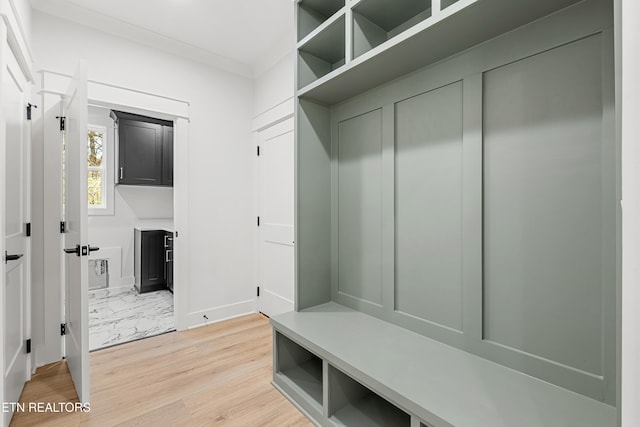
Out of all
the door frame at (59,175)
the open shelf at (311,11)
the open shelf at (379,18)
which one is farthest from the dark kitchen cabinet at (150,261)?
the open shelf at (379,18)

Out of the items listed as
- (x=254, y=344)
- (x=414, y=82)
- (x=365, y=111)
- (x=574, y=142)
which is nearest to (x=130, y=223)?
(x=254, y=344)

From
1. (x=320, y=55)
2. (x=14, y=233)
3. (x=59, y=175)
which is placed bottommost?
(x=14, y=233)

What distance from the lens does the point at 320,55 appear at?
203 centimetres

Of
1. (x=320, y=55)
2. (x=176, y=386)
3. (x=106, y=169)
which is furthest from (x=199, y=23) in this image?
(x=106, y=169)

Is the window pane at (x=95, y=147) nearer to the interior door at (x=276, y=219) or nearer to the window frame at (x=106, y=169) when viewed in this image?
the window frame at (x=106, y=169)

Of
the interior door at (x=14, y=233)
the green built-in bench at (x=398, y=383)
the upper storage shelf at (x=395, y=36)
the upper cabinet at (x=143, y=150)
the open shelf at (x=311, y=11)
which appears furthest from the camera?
the upper cabinet at (x=143, y=150)

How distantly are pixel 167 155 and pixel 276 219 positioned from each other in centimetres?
218

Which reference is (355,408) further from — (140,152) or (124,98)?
(140,152)

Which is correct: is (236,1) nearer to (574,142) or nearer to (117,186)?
(574,142)

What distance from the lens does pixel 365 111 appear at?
75.1 inches

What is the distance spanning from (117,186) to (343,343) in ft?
13.7

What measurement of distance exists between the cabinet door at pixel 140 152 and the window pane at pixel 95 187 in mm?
569

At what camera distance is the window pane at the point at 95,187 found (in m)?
4.20

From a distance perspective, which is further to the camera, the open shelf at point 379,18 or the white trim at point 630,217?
the open shelf at point 379,18
